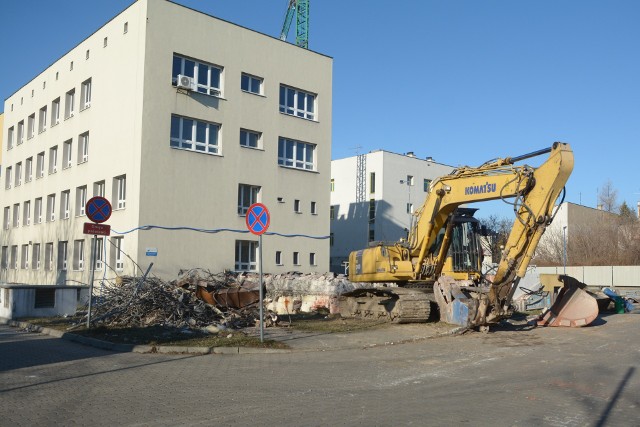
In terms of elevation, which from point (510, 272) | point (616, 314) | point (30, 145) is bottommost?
point (616, 314)

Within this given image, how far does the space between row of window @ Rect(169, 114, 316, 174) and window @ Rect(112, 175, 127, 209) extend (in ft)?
10.1

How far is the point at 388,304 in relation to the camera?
17672 millimetres

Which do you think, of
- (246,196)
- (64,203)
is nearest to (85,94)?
(64,203)

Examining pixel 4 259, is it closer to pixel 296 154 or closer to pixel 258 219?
pixel 296 154

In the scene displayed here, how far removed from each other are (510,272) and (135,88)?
19.0 meters

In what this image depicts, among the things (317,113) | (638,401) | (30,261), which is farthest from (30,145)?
(638,401)

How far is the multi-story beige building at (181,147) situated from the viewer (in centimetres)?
2603

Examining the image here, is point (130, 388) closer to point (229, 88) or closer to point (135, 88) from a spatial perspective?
point (135, 88)

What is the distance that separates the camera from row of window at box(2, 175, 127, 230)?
89.9ft

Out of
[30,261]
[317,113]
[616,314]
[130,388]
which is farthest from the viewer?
[30,261]

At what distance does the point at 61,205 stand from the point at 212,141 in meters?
10.8

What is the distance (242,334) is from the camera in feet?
45.8

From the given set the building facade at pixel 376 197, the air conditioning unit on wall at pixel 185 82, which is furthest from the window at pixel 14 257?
the building facade at pixel 376 197

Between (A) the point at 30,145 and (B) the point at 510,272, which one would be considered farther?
(A) the point at 30,145
